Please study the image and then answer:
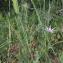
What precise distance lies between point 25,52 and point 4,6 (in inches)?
57.5

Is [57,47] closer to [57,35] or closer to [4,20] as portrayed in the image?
[57,35]

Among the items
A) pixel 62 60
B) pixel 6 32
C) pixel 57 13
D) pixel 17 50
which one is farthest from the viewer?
pixel 57 13

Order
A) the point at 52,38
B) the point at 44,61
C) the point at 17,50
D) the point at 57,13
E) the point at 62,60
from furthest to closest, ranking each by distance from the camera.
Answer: the point at 57,13 < the point at 52,38 < the point at 17,50 < the point at 44,61 < the point at 62,60

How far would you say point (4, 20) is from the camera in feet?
8.54

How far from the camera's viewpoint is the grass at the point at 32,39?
162 cm

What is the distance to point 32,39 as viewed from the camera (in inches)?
81.8

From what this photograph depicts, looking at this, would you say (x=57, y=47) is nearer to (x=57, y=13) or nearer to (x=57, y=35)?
(x=57, y=35)

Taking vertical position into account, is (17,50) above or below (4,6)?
below

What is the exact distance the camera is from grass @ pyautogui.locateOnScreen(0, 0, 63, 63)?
1.62 metres

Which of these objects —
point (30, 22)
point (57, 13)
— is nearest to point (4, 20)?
point (30, 22)

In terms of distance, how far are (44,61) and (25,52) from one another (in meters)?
0.19

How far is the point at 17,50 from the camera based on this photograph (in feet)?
6.48

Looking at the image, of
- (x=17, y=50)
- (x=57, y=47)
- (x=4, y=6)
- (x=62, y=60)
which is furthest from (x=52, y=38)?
(x=4, y=6)

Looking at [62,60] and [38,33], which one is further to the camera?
[38,33]
